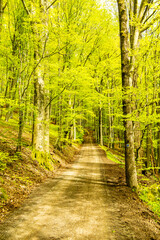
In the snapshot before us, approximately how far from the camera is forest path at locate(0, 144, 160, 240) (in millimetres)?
3343

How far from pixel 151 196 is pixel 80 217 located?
4.48 m

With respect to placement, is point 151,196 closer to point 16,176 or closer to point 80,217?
point 80,217

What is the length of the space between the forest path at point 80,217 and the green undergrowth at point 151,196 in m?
0.71

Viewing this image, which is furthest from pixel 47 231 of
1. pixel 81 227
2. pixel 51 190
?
pixel 51 190

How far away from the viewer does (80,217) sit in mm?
4090

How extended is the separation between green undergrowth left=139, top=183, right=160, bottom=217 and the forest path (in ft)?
2.32

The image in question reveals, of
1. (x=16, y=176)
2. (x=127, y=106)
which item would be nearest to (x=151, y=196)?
(x=127, y=106)

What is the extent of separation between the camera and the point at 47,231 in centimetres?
339

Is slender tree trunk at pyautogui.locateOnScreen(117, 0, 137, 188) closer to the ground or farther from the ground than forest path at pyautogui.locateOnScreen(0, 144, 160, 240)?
farther from the ground

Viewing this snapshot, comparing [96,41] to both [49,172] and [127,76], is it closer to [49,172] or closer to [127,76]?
[127,76]

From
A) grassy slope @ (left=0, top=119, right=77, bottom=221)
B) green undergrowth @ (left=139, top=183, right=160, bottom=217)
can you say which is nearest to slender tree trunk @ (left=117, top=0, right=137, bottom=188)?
green undergrowth @ (left=139, top=183, right=160, bottom=217)

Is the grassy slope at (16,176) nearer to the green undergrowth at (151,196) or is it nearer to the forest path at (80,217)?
the forest path at (80,217)

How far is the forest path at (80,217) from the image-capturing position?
132 inches

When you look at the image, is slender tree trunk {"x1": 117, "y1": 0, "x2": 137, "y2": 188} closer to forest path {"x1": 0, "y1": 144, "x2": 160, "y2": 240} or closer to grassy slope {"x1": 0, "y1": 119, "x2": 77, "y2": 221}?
forest path {"x1": 0, "y1": 144, "x2": 160, "y2": 240}
